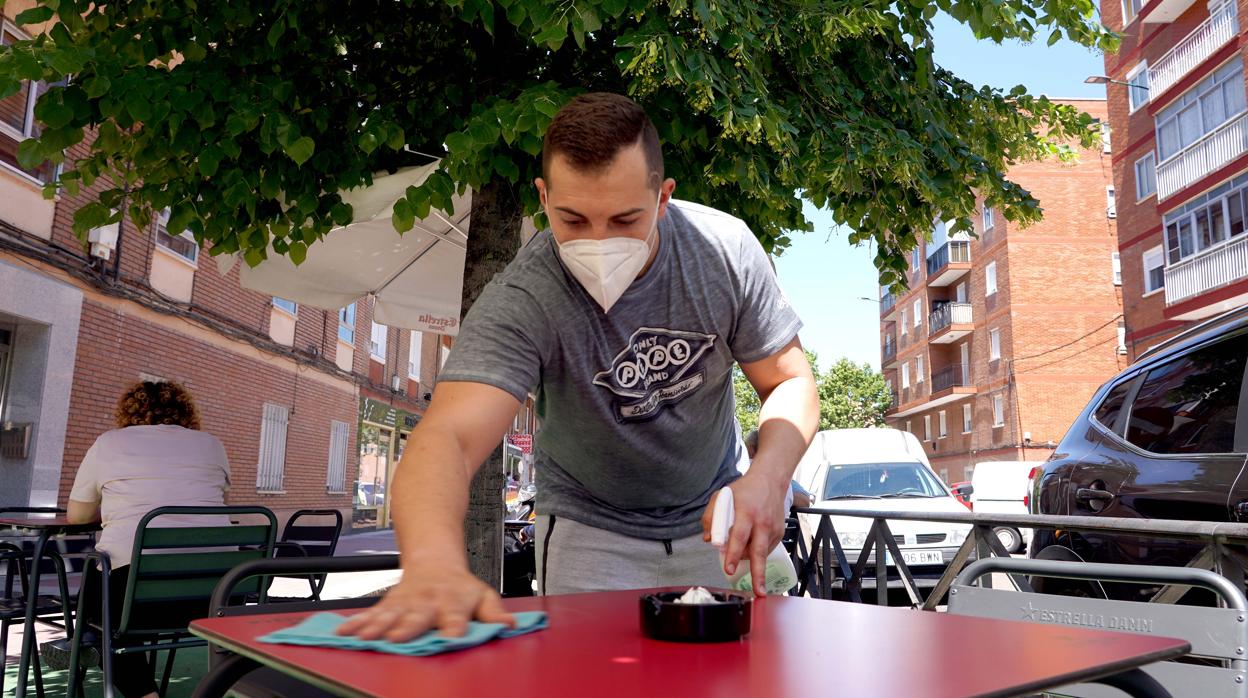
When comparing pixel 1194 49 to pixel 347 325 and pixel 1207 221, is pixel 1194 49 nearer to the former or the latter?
pixel 1207 221

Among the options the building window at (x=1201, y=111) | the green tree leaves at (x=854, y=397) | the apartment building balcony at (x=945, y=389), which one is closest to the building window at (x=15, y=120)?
the building window at (x=1201, y=111)

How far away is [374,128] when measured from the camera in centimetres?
487

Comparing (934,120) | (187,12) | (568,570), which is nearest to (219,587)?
(568,570)

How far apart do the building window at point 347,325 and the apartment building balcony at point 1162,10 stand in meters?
22.4

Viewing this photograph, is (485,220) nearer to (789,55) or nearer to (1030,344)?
(789,55)

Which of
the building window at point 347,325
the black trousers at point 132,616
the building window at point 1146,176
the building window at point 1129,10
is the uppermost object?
the building window at point 1129,10

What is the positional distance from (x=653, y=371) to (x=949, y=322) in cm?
4498

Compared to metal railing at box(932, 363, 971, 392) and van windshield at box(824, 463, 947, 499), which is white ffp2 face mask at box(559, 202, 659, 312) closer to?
van windshield at box(824, 463, 947, 499)

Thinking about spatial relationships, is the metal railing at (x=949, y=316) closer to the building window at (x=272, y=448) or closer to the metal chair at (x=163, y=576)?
the building window at (x=272, y=448)

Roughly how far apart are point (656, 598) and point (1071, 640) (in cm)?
55

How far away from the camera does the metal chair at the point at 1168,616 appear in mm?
1938

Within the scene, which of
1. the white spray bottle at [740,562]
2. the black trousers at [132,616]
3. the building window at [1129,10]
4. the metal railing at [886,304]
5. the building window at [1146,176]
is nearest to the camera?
the white spray bottle at [740,562]

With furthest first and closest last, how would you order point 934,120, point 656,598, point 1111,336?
point 1111,336 < point 934,120 < point 656,598

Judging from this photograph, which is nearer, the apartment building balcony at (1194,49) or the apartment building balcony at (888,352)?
the apartment building balcony at (1194,49)
